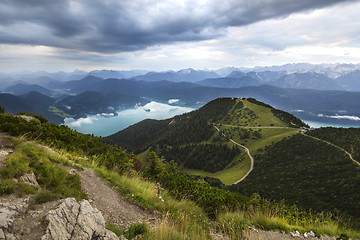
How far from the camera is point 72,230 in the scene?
427cm

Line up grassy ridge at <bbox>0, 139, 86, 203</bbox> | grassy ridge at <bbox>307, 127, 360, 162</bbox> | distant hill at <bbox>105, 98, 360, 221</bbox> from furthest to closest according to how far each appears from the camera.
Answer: grassy ridge at <bbox>307, 127, 360, 162</bbox>, distant hill at <bbox>105, 98, 360, 221</bbox>, grassy ridge at <bbox>0, 139, 86, 203</bbox>

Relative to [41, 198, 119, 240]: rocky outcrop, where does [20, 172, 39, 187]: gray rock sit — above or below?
above

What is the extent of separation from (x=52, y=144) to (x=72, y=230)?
933 cm

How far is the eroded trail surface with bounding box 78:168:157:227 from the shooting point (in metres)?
6.46

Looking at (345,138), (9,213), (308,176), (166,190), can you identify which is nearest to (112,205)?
(9,213)

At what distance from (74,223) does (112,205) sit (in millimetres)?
2550

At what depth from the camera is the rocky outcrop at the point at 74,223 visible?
4148 mm

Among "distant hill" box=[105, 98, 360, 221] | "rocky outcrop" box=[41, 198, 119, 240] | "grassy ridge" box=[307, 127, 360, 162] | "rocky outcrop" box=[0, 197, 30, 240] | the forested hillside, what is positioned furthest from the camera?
"grassy ridge" box=[307, 127, 360, 162]

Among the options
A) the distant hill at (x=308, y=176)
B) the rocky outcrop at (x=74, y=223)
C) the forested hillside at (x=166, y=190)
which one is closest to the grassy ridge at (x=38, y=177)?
the forested hillside at (x=166, y=190)

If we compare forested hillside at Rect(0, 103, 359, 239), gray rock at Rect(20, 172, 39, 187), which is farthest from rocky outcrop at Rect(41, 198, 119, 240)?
gray rock at Rect(20, 172, 39, 187)

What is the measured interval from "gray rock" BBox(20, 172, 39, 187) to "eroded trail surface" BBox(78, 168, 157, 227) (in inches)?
66.4

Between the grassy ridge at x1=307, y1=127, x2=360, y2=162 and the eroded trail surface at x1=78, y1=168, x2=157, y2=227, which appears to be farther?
the grassy ridge at x1=307, y1=127, x2=360, y2=162

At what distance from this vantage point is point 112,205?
23.0 ft

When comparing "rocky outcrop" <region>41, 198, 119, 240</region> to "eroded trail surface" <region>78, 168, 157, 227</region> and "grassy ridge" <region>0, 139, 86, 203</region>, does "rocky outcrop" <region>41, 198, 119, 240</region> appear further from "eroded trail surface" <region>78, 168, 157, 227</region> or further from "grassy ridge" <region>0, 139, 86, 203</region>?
"eroded trail surface" <region>78, 168, 157, 227</region>
